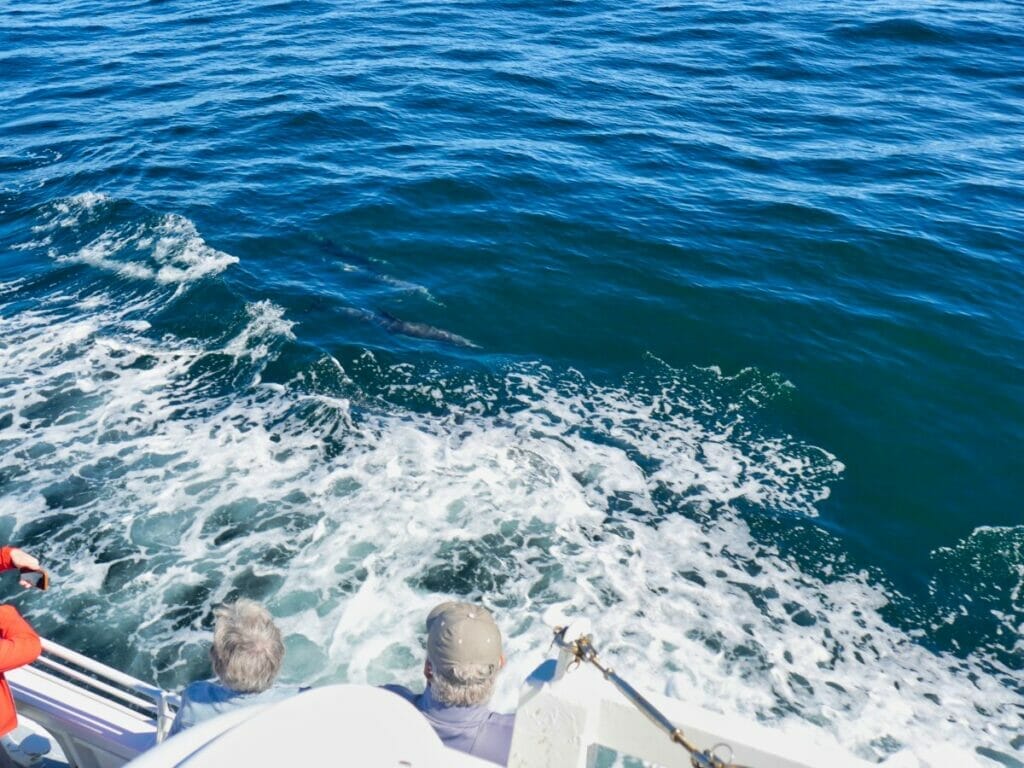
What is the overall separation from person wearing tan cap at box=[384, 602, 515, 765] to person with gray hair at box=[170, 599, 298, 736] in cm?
86

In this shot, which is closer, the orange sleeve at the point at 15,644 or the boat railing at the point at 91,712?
the orange sleeve at the point at 15,644

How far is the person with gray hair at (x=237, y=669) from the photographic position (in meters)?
4.90

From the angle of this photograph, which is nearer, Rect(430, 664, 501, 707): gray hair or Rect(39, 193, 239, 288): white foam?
Rect(430, 664, 501, 707): gray hair

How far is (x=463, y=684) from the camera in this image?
4809 mm

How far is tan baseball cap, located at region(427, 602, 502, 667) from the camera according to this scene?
15.3 feet

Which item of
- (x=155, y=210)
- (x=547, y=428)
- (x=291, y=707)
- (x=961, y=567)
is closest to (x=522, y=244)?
(x=547, y=428)

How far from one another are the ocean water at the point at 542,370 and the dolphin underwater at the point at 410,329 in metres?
0.07

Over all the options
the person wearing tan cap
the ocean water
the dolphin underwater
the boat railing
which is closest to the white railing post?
the person wearing tan cap

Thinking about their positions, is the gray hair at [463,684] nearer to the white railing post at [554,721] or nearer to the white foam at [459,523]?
the white railing post at [554,721]

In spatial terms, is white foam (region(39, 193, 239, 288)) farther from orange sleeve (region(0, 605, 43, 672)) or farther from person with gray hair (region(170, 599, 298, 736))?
A: person with gray hair (region(170, 599, 298, 736))

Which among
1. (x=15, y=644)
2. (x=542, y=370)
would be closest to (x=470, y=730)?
(x=15, y=644)

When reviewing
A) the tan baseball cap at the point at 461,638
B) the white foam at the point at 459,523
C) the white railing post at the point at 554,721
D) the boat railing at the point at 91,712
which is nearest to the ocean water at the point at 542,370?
the white foam at the point at 459,523

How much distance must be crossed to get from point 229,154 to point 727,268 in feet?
43.7

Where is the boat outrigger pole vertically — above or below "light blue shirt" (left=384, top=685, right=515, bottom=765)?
above
